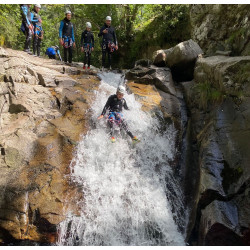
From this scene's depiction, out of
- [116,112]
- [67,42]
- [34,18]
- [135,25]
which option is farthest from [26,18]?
[135,25]

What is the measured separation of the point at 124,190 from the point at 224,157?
2.52 metres

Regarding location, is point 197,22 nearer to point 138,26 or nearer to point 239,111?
point 239,111

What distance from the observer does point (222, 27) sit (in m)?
9.44

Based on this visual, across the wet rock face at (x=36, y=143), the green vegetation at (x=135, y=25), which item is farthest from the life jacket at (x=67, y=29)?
the green vegetation at (x=135, y=25)

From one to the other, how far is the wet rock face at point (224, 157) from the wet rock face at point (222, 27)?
70.4 inches

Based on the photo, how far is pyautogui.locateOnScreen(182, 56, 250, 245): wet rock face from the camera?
413cm

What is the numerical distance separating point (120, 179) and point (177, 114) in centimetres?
367

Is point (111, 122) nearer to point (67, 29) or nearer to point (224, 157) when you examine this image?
point (224, 157)

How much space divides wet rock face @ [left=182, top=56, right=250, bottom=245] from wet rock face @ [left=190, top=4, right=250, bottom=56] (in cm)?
179

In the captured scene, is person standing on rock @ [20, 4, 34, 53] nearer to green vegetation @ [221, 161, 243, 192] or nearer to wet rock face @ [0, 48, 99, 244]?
wet rock face @ [0, 48, 99, 244]

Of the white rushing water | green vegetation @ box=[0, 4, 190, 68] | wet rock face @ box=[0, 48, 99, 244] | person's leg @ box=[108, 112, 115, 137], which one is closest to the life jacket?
wet rock face @ box=[0, 48, 99, 244]

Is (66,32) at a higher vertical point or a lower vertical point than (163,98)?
higher

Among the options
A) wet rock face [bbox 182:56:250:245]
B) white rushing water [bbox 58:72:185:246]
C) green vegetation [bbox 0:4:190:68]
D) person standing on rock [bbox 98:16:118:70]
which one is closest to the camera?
wet rock face [bbox 182:56:250:245]

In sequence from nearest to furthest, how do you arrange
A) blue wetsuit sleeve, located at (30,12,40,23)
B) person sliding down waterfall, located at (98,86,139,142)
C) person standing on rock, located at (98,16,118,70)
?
person sliding down waterfall, located at (98,86,139,142)
blue wetsuit sleeve, located at (30,12,40,23)
person standing on rock, located at (98,16,118,70)
